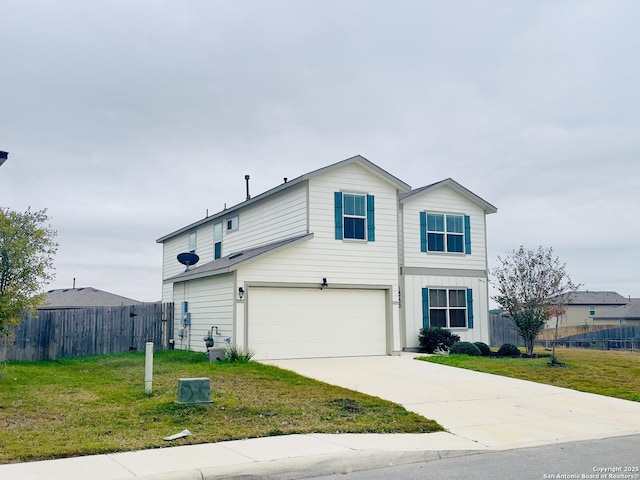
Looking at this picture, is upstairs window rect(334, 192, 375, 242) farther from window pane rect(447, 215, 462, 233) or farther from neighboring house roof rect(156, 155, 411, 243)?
window pane rect(447, 215, 462, 233)

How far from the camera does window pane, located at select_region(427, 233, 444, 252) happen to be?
23359 mm

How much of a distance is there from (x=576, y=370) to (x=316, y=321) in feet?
25.0

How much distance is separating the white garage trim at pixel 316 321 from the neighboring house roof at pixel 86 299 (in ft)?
57.9

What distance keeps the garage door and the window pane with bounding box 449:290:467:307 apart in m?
3.44

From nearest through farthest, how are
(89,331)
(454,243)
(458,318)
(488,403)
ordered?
1. (488,403)
2. (89,331)
3. (458,318)
4. (454,243)

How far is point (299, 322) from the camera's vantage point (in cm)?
1984

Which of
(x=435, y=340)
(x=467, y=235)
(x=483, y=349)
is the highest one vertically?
(x=467, y=235)

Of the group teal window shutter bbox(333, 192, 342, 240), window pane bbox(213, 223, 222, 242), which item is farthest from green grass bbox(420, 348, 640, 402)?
window pane bbox(213, 223, 222, 242)

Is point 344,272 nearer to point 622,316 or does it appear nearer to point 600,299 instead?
point 622,316

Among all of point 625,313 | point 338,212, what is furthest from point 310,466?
point 625,313

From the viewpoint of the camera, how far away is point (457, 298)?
2367 centimetres

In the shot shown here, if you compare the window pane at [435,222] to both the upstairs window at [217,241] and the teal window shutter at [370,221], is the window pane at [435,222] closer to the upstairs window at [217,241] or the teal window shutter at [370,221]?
the teal window shutter at [370,221]

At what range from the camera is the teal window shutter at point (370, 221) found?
21.2 metres

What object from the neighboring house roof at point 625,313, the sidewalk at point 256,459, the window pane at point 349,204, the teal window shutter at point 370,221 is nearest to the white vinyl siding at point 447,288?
the teal window shutter at point 370,221
